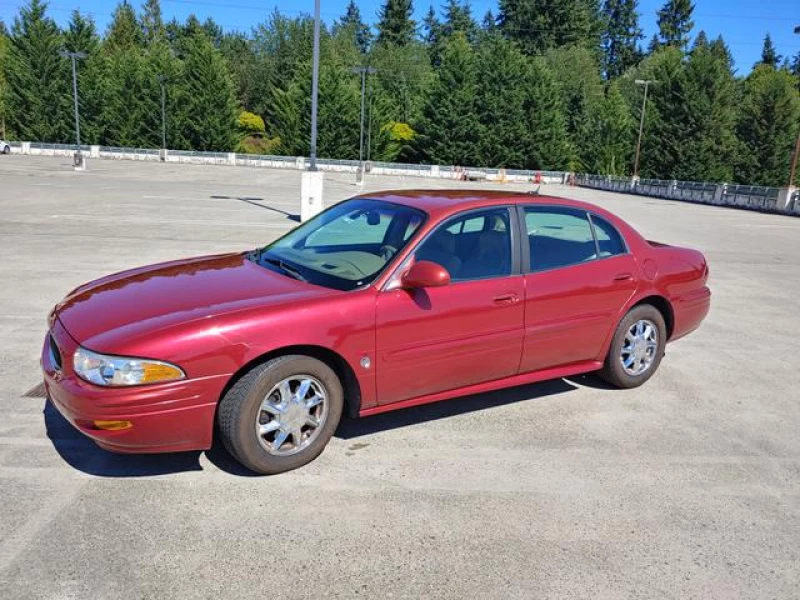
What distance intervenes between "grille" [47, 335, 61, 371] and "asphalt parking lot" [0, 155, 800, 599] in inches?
23.0

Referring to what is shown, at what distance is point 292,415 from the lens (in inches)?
149

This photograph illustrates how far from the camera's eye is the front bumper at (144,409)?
3.36m

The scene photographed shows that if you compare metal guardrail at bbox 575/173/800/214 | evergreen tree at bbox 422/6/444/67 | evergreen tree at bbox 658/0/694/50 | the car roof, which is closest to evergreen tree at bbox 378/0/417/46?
evergreen tree at bbox 422/6/444/67

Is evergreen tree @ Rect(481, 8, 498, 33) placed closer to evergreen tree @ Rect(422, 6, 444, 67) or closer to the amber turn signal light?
evergreen tree @ Rect(422, 6, 444, 67)

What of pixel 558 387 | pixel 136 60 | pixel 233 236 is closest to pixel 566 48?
pixel 136 60

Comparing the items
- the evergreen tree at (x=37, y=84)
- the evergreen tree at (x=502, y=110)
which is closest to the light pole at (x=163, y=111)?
the evergreen tree at (x=37, y=84)

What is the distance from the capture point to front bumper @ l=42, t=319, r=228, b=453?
11.0 feet

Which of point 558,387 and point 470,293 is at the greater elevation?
point 470,293

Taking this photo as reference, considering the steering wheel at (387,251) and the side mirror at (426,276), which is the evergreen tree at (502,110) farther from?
the side mirror at (426,276)

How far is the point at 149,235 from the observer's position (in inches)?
527

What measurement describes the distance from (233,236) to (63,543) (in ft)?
35.9

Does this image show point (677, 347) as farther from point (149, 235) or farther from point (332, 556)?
point (149, 235)

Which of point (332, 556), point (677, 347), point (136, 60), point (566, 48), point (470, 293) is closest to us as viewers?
point (332, 556)

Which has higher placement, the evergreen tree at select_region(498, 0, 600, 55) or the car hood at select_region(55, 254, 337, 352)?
the evergreen tree at select_region(498, 0, 600, 55)
